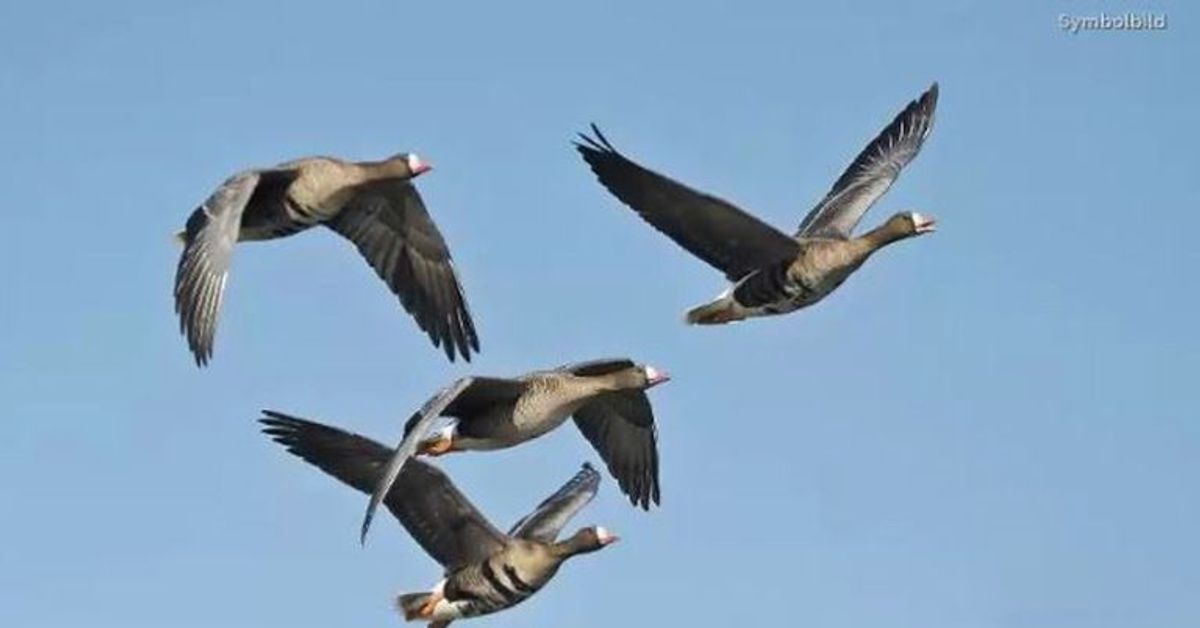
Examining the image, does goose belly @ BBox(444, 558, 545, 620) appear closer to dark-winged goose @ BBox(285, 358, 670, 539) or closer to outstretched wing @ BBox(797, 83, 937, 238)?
dark-winged goose @ BBox(285, 358, 670, 539)

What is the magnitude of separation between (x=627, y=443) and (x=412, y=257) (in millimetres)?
3653

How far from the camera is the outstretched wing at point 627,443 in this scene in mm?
32844

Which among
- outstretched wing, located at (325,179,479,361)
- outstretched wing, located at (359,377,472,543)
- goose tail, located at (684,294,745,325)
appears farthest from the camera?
outstretched wing, located at (325,179,479,361)

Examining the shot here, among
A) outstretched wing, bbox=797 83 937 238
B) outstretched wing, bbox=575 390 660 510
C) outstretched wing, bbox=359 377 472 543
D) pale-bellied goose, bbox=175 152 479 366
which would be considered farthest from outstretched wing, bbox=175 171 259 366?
outstretched wing, bbox=797 83 937 238

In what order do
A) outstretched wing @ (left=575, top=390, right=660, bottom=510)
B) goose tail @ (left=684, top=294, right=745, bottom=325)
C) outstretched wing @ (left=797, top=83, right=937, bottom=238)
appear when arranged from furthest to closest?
outstretched wing @ (left=797, top=83, right=937, bottom=238) → outstretched wing @ (left=575, top=390, right=660, bottom=510) → goose tail @ (left=684, top=294, right=745, bottom=325)

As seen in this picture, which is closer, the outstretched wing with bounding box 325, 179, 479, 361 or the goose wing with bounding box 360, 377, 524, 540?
the goose wing with bounding box 360, 377, 524, 540

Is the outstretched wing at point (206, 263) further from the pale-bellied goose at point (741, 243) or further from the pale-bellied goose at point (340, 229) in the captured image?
the pale-bellied goose at point (741, 243)

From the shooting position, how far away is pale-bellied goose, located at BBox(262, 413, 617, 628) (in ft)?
97.2

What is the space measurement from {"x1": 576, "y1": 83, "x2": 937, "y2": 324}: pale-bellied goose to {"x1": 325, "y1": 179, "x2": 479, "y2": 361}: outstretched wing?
107 inches

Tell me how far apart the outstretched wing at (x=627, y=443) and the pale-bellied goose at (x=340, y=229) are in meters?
2.06

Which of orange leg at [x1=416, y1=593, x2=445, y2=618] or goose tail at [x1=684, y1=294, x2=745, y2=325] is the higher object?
goose tail at [x1=684, y1=294, x2=745, y2=325]

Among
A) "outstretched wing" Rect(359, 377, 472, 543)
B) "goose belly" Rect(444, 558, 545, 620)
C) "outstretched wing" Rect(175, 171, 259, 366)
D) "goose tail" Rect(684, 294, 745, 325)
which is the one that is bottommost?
"goose belly" Rect(444, 558, 545, 620)

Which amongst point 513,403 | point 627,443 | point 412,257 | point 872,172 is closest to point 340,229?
point 412,257

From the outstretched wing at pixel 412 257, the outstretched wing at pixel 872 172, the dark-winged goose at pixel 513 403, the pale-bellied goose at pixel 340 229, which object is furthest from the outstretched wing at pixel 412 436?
the outstretched wing at pixel 872 172
